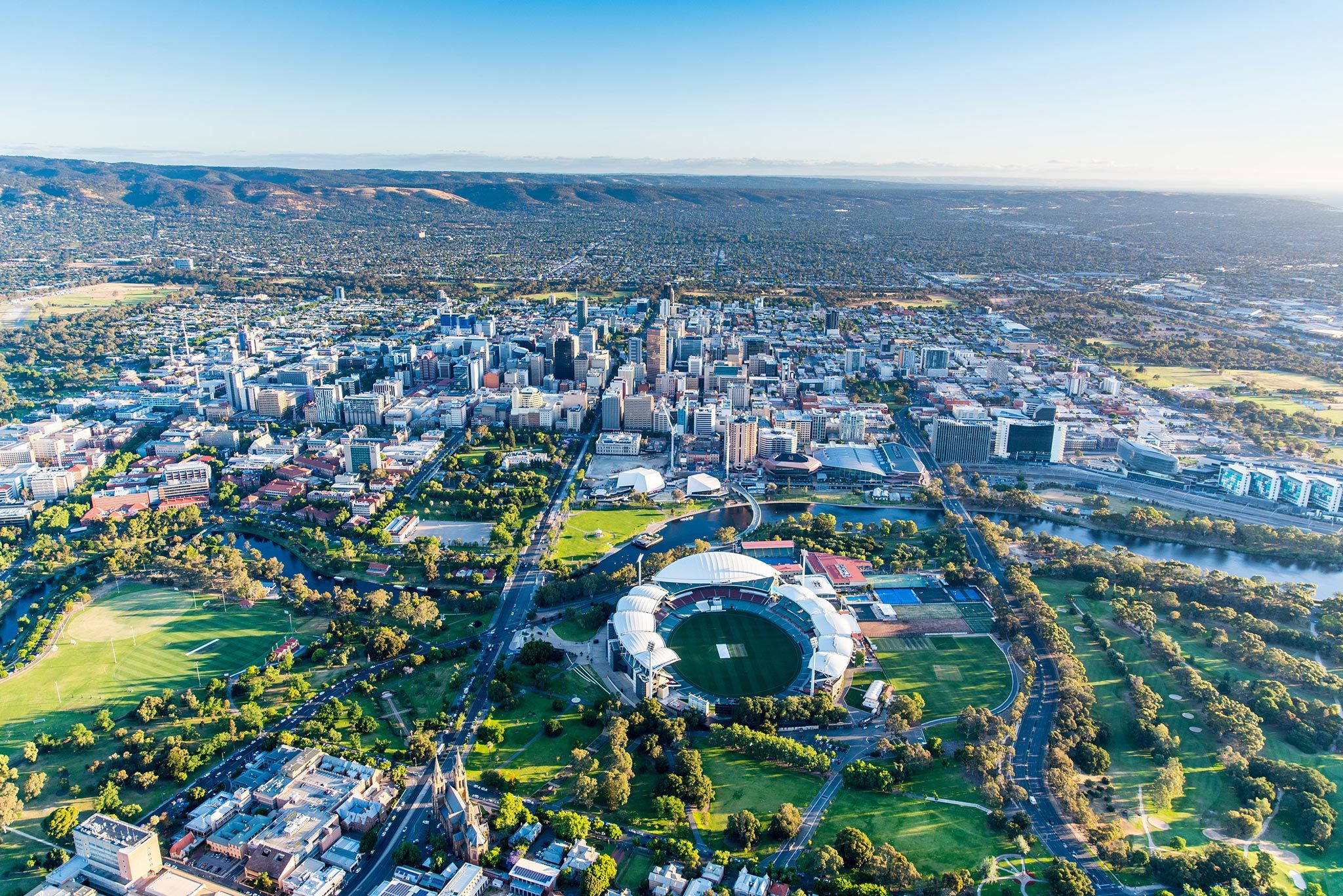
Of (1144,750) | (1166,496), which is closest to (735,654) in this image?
(1144,750)

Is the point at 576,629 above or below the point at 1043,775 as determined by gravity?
above

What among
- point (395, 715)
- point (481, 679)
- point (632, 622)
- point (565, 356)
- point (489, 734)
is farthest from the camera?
point (565, 356)

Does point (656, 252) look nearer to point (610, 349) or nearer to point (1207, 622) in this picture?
point (610, 349)

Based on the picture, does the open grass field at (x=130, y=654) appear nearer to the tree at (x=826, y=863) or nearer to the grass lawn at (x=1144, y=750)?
the tree at (x=826, y=863)

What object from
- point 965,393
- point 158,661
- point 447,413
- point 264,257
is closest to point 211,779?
point 158,661

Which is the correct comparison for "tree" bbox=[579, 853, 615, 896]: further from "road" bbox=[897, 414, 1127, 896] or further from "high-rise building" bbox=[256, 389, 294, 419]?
"high-rise building" bbox=[256, 389, 294, 419]

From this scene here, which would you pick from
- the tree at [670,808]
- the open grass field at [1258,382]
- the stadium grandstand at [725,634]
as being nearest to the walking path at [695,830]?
the tree at [670,808]

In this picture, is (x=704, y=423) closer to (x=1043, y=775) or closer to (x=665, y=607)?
(x=665, y=607)
